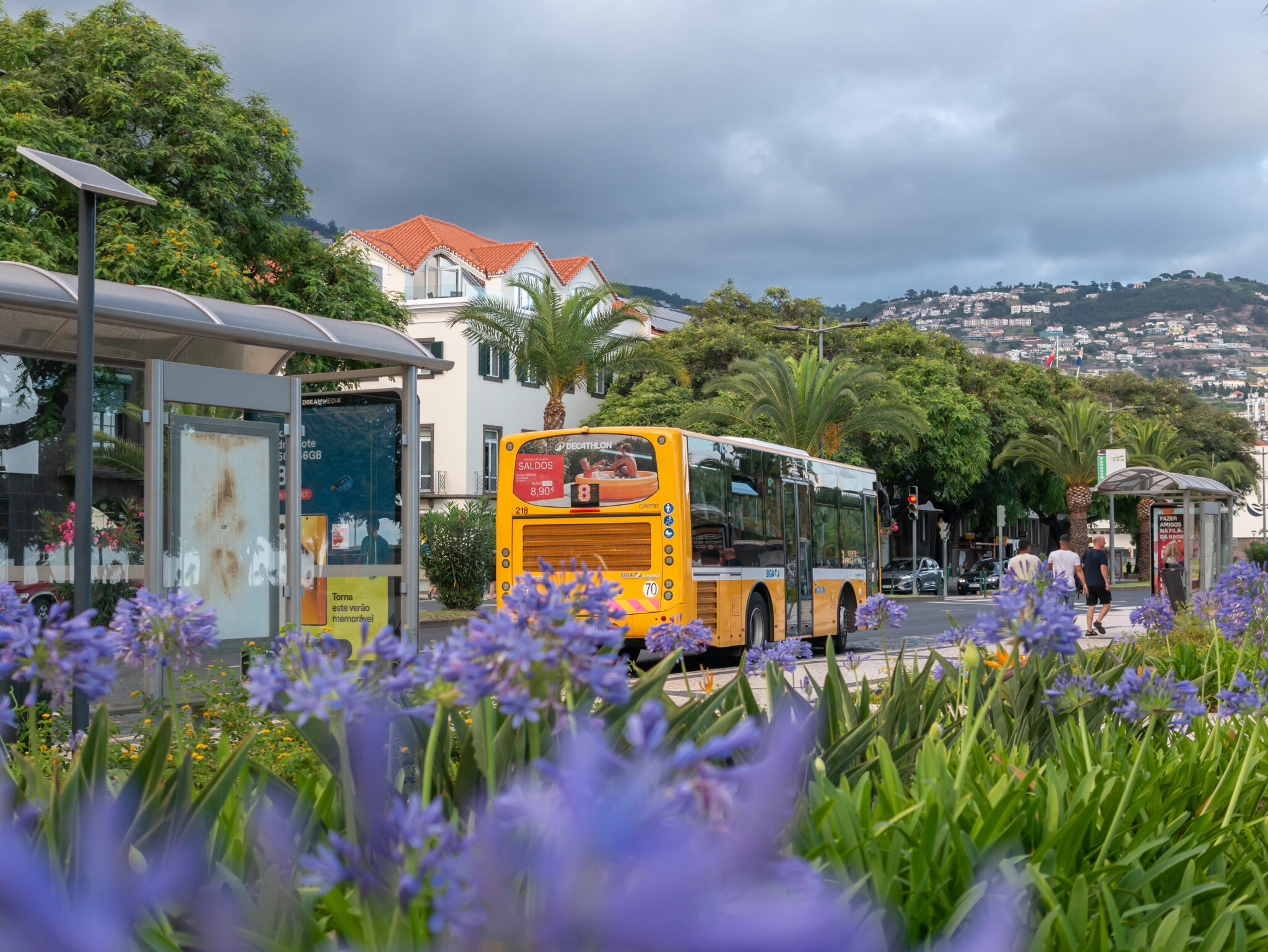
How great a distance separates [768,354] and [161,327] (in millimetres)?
30817

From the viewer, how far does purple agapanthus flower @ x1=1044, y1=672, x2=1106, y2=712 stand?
13.7 ft

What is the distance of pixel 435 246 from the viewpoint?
177 ft

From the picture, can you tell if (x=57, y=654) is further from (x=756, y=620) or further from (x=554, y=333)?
(x=554, y=333)

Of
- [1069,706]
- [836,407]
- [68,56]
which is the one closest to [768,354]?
[836,407]

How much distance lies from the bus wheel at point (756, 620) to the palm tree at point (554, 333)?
17.2 m

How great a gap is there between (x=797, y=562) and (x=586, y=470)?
14.7 ft

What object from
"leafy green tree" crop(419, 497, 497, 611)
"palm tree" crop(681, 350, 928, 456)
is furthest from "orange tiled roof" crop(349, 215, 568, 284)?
"leafy green tree" crop(419, 497, 497, 611)

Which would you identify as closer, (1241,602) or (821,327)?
(1241,602)

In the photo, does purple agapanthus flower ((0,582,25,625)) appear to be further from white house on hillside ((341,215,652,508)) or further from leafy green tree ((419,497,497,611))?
white house on hillside ((341,215,652,508))

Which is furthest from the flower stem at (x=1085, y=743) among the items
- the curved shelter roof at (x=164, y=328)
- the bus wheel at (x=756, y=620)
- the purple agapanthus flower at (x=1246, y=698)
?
the bus wheel at (x=756, y=620)

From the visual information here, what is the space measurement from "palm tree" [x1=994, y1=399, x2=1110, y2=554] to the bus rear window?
127 ft

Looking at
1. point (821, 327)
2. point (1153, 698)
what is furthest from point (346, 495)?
point (821, 327)

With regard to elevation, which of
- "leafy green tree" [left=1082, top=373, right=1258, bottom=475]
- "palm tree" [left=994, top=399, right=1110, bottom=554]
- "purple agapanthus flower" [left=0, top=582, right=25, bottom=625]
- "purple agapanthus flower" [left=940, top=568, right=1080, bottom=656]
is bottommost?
"purple agapanthus flower" [left=940, top=568, right=1080, bottom=656]

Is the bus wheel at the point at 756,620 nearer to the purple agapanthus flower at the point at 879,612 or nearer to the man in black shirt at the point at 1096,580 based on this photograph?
the man in black shirt at the point at 1096,580
